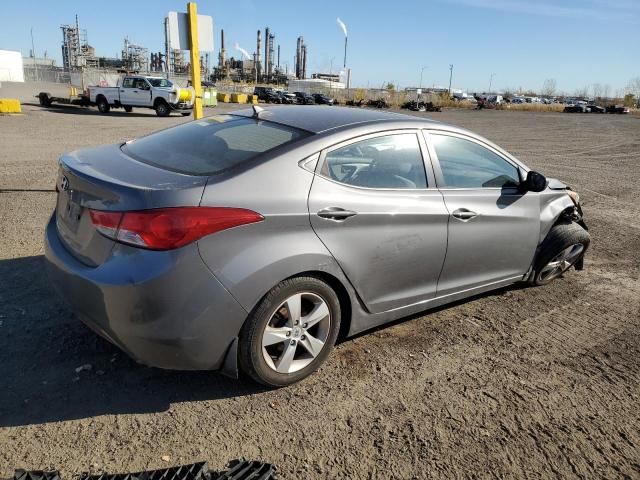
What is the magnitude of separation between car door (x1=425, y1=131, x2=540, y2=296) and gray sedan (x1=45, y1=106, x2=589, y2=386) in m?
0.01

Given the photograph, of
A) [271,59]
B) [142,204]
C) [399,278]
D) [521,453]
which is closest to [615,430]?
[521,453]

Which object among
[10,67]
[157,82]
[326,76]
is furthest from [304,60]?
[157,82]

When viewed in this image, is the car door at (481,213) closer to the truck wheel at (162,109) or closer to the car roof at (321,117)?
the car roof at (321,117)

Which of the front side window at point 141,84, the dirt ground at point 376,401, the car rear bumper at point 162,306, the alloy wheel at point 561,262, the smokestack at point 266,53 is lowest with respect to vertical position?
the dirt ground at point 376,401

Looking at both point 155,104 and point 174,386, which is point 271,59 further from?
point 174,386

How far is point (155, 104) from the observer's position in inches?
1047

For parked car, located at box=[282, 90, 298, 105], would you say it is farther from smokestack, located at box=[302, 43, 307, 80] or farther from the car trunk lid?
smokestack, located at box=[302, 43, 307, 80]

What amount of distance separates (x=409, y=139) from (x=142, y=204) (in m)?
1.90

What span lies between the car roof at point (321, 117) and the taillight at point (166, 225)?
993mm

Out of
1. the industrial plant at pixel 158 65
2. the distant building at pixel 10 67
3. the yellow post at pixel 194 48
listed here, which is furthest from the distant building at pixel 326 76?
the yellow post at pixel 194 48

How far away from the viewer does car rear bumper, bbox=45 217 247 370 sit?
8.20ft

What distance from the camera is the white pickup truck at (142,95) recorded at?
2630 cm

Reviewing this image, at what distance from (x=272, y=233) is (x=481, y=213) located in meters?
1.81

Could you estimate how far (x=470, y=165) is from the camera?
3.90 m
